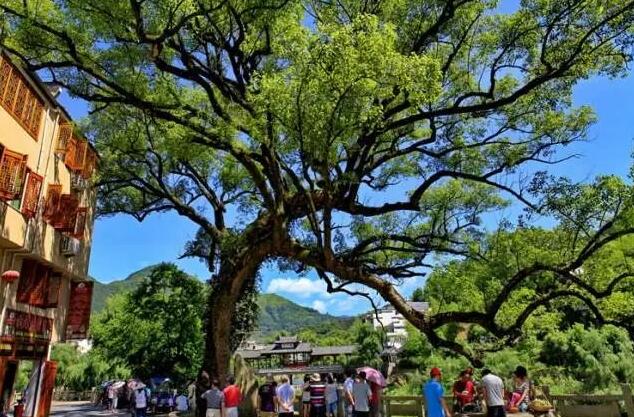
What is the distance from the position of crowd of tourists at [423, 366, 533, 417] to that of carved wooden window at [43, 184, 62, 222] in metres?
8.97

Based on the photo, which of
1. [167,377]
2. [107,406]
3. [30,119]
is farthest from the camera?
[107,406]

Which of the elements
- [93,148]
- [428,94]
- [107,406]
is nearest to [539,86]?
[428,94]

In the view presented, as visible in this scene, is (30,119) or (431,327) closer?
(30,119)

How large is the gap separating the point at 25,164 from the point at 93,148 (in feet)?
17.0

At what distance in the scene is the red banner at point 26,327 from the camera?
995cm

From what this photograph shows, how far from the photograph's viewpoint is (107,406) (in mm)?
27734

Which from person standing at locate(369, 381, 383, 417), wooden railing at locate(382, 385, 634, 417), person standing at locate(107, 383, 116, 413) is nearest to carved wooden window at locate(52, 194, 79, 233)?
person standing at locate(369, 381, 383, 417)

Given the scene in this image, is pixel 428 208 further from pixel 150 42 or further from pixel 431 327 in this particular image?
pixel 150 42

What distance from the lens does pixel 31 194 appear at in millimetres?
10406

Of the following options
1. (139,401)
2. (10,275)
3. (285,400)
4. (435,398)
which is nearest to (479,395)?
(435,398)

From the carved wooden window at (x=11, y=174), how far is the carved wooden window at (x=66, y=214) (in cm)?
186

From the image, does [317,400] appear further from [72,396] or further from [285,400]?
[72,396]

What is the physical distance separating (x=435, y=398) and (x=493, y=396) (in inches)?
41.5

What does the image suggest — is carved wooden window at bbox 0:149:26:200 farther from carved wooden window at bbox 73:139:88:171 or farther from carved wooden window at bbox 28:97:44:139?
carved wooden window at bbox 73:139:88:171
